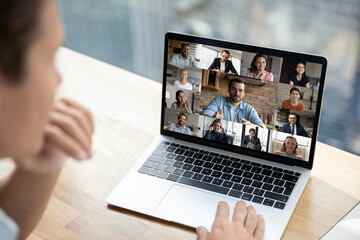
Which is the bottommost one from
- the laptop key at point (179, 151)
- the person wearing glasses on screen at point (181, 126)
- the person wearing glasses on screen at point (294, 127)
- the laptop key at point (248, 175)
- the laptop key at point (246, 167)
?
the laptop key at point (248, 175)

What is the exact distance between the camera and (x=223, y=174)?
1.00 m

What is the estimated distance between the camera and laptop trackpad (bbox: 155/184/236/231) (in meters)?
0.89

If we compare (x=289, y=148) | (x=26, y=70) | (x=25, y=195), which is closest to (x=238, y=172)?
(x=289, y=148)

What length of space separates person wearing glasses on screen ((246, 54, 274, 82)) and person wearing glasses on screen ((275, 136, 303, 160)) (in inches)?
5.6

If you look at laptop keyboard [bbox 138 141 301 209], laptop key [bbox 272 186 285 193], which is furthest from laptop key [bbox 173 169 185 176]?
laptop key [bbox 272 186 285 193]

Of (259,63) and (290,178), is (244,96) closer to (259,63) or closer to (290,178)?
(259,63)

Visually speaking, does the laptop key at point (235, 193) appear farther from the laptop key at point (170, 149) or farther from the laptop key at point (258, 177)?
the laptop key at point (170, 149)

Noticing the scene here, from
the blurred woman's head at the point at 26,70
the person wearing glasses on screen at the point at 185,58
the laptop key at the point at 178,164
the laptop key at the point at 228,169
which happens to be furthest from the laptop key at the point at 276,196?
the blurred woman's head at the point at 26,70

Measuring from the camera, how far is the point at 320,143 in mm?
1161

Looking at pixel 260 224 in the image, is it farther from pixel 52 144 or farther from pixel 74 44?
pixel 74 44

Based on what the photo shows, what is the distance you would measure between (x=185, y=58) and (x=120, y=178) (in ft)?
1.04

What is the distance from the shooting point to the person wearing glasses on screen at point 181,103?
1083 mm

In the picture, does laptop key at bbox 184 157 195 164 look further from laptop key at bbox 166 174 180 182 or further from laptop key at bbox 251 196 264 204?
laptop key at bbox 251 196 264 204

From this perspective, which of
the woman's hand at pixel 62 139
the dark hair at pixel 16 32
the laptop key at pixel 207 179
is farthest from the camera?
the laptop key at pixel 207 179
